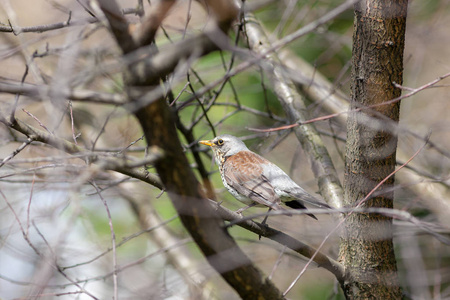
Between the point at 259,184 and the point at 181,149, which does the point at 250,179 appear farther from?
the point at 181,149

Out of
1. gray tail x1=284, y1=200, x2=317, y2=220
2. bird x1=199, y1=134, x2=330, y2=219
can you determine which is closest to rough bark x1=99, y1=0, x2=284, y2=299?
bird x1=199, y1=134, x2=330, y2=219

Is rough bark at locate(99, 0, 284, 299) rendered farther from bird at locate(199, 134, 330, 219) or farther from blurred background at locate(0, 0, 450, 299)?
bird at locate(199, 134, 330, 219)

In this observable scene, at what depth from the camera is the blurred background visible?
489 centimetres

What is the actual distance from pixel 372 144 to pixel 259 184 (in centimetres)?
145

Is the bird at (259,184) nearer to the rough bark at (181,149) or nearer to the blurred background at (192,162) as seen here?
the blurred background at (192,162)

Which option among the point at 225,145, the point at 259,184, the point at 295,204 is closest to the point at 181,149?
the point at 259,184

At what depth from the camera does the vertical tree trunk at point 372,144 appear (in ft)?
12.7

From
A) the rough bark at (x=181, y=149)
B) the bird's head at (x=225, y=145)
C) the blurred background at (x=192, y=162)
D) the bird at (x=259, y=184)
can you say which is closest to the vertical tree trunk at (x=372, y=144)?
the blurred background at (x=192, y=162)

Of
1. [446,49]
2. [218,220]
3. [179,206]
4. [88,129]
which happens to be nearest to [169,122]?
[179,206]

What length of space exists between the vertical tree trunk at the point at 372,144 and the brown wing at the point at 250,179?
850 millimetres

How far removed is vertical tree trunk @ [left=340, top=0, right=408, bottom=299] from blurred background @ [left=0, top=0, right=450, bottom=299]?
1.18 feet

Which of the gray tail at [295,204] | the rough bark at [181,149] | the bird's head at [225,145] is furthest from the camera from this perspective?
the bird's head at [225,145]

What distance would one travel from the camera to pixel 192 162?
7.98 m

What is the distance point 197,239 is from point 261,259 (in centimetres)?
256
